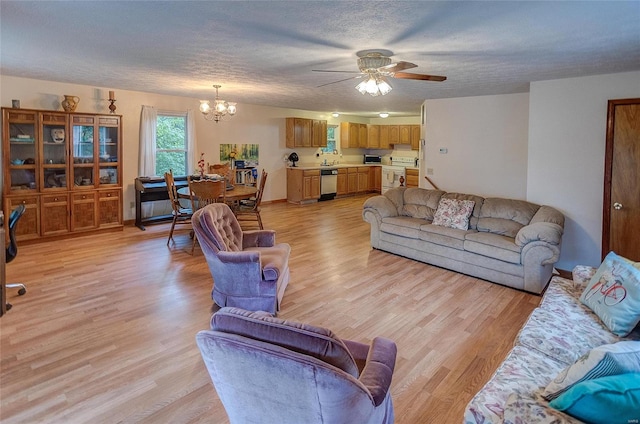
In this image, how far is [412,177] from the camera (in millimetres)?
10938

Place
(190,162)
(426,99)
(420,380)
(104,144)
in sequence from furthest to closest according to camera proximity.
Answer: (190,162) → (426,99) → (104,144) → (420,380)

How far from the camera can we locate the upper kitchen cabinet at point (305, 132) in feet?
32.4

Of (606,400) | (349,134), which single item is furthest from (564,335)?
(349,134)

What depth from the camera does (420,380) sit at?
2623 millimetres

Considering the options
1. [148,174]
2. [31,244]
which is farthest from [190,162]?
[31,244]

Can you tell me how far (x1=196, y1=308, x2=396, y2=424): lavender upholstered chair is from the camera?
1.35 m

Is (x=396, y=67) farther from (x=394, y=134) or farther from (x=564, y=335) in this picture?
(x=394, y=134)

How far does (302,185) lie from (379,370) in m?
8.25

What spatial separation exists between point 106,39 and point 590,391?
3.97 m

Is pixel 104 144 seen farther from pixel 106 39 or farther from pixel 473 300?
pixel 473 300

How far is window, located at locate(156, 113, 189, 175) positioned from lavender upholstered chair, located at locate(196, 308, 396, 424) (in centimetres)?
682

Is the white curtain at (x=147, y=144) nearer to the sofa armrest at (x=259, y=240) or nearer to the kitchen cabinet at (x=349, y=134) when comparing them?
the sofa armrest at (x=259, y=240)

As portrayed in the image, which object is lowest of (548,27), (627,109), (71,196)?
(71,196)

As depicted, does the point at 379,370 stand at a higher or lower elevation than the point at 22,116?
lower
